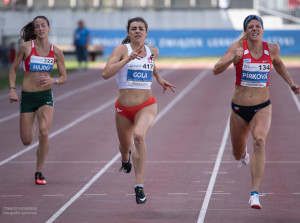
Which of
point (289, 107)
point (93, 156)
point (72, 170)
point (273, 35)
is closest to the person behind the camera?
point (72, 170)

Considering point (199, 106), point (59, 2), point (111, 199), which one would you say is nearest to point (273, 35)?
point (59, 2)

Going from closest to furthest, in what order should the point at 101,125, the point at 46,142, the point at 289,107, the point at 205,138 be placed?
the point at 46,142
the point at 205,138
the point at 101,125
the point at 289,107

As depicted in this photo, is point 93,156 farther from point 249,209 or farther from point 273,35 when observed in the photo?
point 273,35

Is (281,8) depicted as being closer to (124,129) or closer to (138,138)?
(124,129)

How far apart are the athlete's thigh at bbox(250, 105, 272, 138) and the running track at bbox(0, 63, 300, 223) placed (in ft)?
2.57

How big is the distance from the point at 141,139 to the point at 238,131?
1105 mm

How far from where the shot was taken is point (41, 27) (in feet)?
28.8

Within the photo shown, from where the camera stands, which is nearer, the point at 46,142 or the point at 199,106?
the point at 46,142

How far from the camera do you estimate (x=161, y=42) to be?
129ft

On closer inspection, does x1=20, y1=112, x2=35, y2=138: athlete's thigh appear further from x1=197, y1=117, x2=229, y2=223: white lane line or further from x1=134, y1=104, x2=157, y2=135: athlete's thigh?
x1=197, y1=117, x2=229, y2=223: white lane line

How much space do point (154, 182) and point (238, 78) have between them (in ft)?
7.08

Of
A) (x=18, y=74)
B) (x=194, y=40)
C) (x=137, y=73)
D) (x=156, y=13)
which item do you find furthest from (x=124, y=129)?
(x=156, y=13)

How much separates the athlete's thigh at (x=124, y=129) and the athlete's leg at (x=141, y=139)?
0.23m

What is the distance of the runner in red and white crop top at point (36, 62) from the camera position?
8.79 metres
